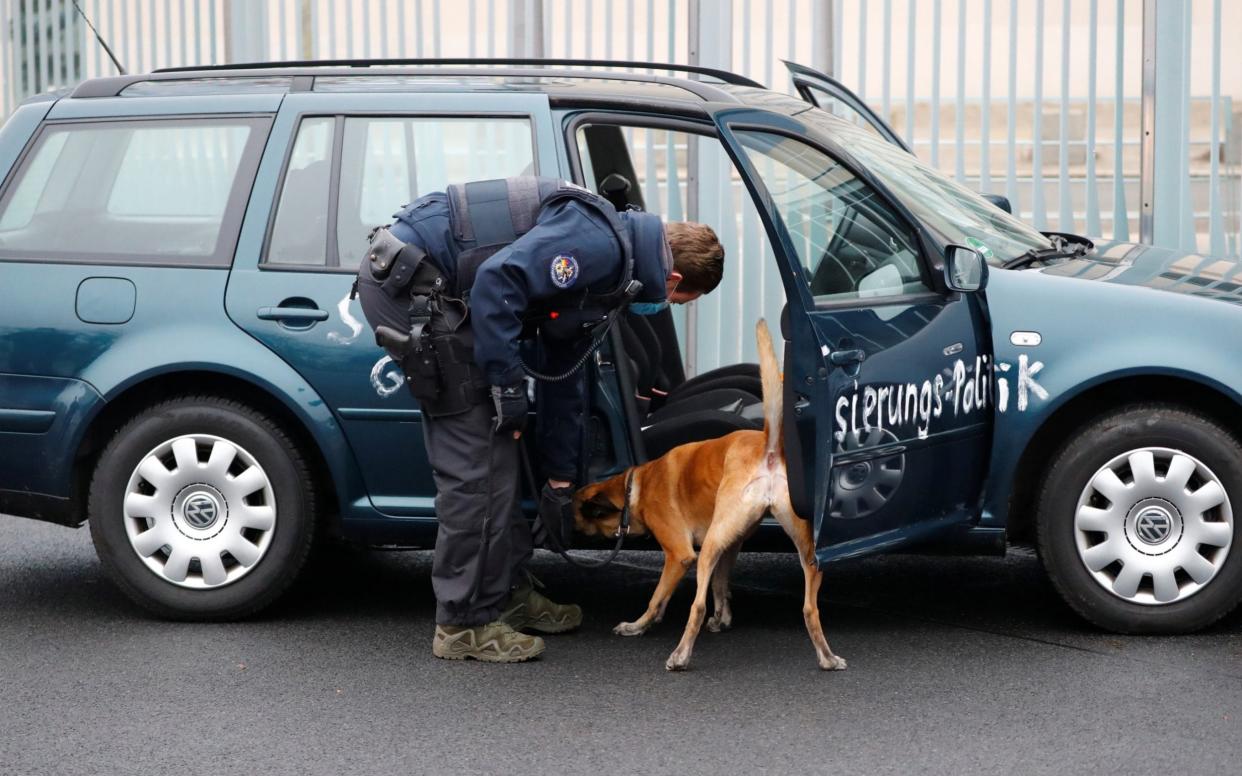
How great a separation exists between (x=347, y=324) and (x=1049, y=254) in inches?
88.7

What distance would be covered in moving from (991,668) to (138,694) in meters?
2.42

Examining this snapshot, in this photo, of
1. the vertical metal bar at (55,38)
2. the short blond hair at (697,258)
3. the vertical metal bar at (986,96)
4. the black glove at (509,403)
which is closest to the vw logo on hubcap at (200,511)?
the black glove at (509,403)

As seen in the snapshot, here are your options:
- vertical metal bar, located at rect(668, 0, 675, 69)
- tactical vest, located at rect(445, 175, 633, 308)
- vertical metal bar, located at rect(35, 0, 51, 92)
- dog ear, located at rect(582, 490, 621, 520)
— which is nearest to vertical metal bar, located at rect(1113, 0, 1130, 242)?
vertical metal bar, located at rect(668, 0, 675, 69)

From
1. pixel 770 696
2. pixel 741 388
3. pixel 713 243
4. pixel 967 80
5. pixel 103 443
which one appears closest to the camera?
pixel 770 696

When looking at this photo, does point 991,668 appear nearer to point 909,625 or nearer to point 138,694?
point 909,625

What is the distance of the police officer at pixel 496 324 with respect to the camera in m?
4.34

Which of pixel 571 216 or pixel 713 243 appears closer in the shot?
pixel 571 216

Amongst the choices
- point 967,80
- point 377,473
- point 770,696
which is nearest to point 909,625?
point 770,696

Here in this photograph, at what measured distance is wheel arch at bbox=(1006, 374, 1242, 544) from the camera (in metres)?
4.73

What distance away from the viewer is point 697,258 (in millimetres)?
4758

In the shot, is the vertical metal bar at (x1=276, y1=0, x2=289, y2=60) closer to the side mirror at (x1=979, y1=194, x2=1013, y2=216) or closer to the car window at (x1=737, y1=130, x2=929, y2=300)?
the side mirror at (x1=979, y1=194, x2=1013, y2=216)

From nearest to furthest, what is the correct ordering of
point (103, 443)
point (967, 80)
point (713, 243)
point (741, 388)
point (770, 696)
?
point (770, 696)
point (713, 243)
point (103, 443)
point (741, 388)
point (967, 80)

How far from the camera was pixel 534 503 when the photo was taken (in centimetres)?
487

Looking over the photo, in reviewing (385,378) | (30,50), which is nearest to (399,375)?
(385,378)
